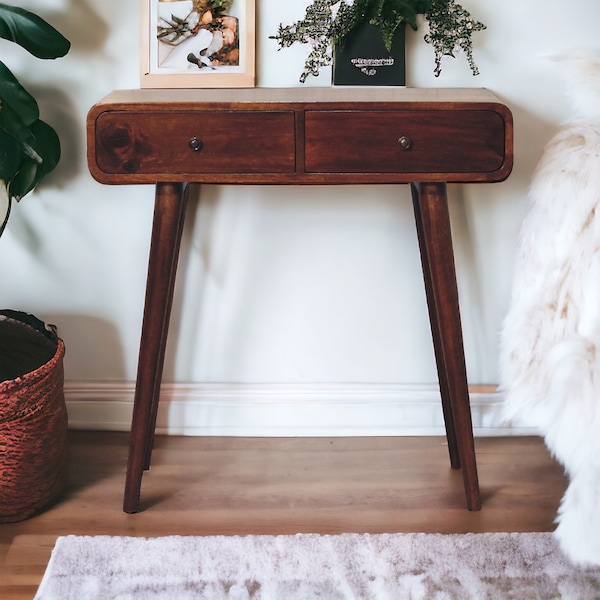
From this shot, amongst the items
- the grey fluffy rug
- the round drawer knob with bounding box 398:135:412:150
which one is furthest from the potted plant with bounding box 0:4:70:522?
the round drawer knob with bounding box 398:135:412:150

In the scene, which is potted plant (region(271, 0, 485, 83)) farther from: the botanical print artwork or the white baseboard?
the white baseboard

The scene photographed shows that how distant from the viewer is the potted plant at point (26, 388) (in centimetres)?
140

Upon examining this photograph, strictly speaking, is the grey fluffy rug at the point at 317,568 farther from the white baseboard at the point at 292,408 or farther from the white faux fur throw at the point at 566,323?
the white baseboard at the point at 292,408

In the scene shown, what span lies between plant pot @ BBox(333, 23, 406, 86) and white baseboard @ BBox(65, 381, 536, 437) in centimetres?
71

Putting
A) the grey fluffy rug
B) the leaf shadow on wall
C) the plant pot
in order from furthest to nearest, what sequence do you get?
1. the leaf shadow on wall
2. the plant pot
3. the grey fluffy rug

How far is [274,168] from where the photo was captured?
130 cm

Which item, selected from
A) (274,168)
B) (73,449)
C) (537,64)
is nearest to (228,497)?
(73,449)

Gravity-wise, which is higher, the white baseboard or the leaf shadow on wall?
the leaf shadow on wall

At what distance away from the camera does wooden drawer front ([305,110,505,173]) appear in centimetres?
129

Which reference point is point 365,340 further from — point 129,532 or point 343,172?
point 129,532

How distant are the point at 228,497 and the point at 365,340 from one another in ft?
1.61

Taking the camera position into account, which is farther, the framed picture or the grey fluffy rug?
the framed picture

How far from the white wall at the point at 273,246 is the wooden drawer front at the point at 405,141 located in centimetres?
34

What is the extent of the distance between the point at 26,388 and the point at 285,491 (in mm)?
562
